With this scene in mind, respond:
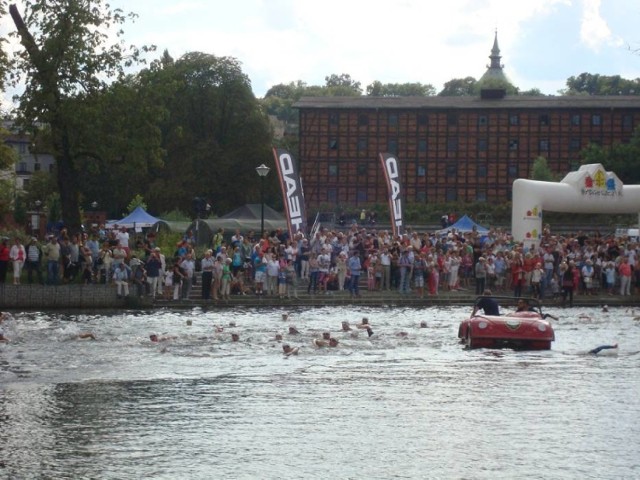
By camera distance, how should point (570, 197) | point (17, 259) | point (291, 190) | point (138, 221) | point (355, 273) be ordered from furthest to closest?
point (138, 221), point (570, 197), point (291, 190), point (355, 273), point (17, 259)

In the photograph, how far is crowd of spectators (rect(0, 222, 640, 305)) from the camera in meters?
42.5

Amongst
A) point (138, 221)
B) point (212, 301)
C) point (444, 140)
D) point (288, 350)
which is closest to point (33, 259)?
point (212, 301)

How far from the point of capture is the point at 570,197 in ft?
194

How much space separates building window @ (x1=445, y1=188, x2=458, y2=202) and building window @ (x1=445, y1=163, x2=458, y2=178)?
117 centimetres

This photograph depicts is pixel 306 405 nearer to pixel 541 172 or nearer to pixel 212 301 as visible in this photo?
pixel 212 301

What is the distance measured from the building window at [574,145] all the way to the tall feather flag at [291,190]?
62009 millimetres

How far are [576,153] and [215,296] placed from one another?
226 feet

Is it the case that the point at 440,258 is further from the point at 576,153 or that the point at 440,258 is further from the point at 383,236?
the point at 576,153

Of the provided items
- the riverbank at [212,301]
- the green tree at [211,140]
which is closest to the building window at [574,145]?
the green tree at [211,140]

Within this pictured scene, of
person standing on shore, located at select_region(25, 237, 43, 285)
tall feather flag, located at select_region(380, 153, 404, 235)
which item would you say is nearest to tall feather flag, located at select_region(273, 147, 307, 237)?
tall feather flag, located at select_region(380, 153, 404, 235)

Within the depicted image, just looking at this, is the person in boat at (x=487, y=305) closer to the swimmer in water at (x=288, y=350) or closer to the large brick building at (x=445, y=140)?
the swimmer in water at (x=288, y=350)

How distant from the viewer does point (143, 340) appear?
31.2 metres

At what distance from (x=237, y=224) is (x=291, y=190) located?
2123 centimetres

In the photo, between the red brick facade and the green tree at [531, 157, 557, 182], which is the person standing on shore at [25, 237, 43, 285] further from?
the red brick facade
